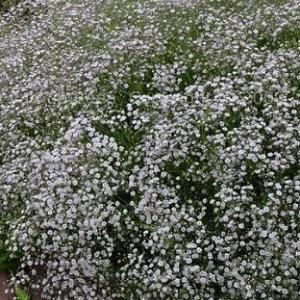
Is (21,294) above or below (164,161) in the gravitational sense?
below

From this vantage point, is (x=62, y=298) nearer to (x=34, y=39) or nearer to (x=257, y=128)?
(x=257, y=128)

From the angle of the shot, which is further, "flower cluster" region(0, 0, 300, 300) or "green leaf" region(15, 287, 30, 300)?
"green leaf" region(15, 287, 30, 300)

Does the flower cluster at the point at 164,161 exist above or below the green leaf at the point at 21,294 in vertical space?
above

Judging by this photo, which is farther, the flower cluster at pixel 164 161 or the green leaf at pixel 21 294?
the green leaf at pixel 21 294

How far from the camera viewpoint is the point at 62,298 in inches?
228

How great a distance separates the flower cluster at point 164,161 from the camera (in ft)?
16.9

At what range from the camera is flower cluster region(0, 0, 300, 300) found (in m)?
5.16

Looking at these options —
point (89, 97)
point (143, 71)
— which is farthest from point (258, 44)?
point (89, 97)

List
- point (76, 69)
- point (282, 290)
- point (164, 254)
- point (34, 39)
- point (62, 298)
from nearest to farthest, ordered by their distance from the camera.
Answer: point (282, 290)
point (164, 254)
point (62, 298)
point (76, 69)
point (34, 39)

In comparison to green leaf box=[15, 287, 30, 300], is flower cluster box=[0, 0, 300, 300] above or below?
above

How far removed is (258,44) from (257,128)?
1.59 metres

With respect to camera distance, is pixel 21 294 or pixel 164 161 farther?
pixel 21 294

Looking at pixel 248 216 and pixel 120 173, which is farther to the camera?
pixel 120 173

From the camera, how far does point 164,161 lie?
5.68m
